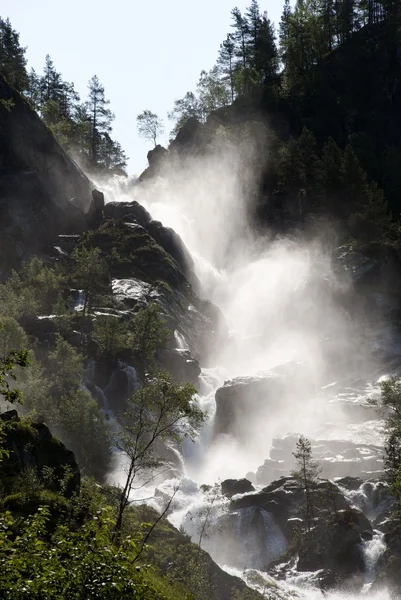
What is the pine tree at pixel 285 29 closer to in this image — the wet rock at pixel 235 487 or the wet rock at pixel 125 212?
the wet rock at pixel 125 212

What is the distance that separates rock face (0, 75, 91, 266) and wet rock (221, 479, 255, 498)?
44771 mm

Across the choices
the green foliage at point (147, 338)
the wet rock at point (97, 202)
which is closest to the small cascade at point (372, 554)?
the green foliage at point (147, 338)

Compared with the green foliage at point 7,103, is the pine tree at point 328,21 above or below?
above

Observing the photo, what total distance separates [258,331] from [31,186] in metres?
40.9

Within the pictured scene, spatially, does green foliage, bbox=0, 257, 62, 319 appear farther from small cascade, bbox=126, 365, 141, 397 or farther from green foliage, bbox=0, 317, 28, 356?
small cascade, bbox=126, 365, 141, 397

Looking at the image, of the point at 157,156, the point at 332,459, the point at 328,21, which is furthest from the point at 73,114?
the point at 332,459

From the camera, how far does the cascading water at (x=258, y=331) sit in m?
51.5

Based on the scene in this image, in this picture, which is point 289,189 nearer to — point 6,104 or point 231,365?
point 231,365

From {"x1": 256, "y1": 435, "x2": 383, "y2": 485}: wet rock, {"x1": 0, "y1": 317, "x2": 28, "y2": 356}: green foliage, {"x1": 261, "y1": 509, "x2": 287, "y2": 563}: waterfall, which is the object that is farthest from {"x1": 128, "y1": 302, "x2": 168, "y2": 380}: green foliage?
{"x1": 261, "y1": 509, "x2": 287, "y2": 563}: waterfall

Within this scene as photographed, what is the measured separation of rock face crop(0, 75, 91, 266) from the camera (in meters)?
78.9

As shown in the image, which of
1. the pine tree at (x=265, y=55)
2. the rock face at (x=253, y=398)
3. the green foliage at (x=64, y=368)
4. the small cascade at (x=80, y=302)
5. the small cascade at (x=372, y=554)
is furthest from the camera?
the pine tree at (x=265, y=55)

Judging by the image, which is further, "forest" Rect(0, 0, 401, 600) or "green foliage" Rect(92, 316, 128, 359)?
"green foliage" Rect(92, 316, 128, 359)

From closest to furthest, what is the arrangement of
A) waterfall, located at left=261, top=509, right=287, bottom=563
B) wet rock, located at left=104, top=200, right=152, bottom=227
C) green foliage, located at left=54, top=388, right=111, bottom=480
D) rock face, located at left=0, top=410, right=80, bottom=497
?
rock face, located at left=0, top=410, right=80, bottom=497
waterfall, located at left=261, top=509, right=287, bottom=563
green foliage, located at left=54, top=388, right=111, bottom=480
wet rock, located at left=104, top=200, right=152, bottom=227

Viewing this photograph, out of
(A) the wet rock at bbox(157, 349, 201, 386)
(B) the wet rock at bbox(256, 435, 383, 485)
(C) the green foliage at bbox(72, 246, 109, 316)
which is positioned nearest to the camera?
(B) the wet rock at bbox(256, 435, 383, 485)
